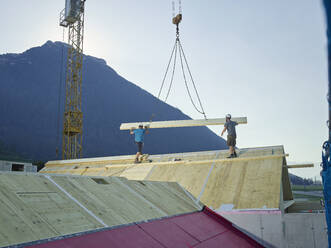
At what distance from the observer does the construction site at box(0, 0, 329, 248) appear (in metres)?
3.65

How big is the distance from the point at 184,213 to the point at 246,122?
28.0 ft

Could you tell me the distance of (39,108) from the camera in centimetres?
13925

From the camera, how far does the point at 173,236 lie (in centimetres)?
497

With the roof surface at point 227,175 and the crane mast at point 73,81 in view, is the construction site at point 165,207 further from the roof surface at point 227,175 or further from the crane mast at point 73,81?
the crane mast at point 73,81

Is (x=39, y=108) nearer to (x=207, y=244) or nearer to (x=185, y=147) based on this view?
(x=185, y=147)

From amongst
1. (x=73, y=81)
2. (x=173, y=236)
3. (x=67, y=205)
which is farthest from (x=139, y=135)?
(x=73, y=81)

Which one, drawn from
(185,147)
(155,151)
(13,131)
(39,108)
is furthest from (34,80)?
(185,147)

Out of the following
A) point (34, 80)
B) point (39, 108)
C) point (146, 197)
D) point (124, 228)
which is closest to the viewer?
point (124, 228)

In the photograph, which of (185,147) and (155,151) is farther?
(185,147)

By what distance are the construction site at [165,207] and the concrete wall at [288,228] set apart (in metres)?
0.02

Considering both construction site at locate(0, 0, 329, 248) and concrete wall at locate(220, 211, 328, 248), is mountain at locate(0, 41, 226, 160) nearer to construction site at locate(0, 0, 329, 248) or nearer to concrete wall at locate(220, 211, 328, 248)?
construction site at locate(0, 0, 329, 248)

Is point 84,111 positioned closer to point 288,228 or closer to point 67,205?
point 288,228

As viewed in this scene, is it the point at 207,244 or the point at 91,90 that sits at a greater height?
the point at 91,90

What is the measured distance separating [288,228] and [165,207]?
3.30 metres
